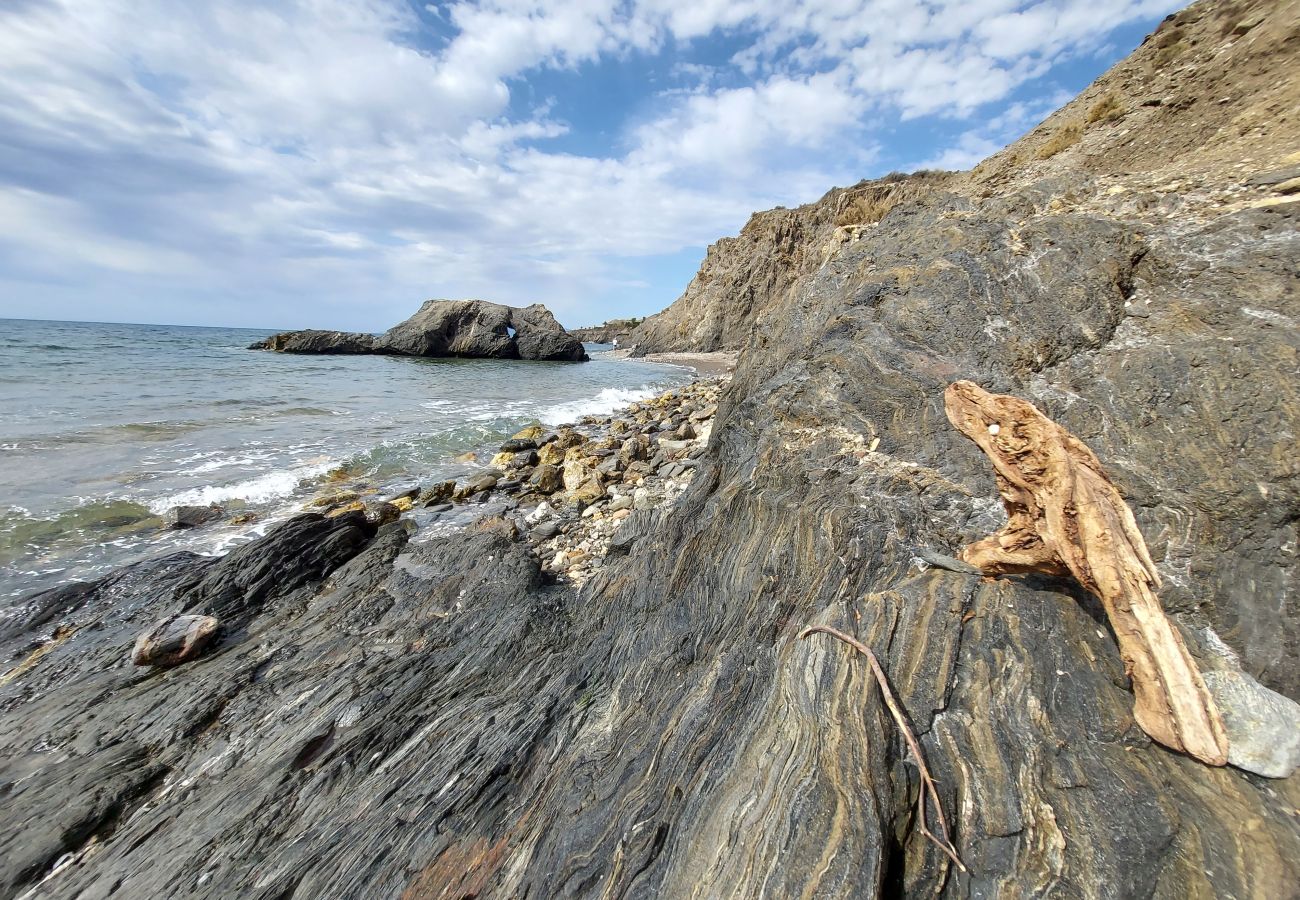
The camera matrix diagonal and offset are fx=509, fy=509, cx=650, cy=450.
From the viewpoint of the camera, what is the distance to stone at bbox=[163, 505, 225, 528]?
8466 millimetres

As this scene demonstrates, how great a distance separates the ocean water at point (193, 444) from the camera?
26.3 feet

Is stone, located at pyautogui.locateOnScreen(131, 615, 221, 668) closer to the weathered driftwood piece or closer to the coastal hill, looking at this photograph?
the coastal hill

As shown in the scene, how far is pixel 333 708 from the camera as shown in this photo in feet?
13.5

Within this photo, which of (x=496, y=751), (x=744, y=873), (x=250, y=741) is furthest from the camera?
(x=250, y=741)

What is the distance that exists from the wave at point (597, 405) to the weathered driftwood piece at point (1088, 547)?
1657 centimetres

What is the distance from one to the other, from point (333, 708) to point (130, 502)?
8.58 m

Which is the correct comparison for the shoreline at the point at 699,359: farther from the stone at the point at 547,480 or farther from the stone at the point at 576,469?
the stone at the point at 547,480

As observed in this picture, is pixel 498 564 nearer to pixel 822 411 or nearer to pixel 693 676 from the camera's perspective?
pixel 693 676

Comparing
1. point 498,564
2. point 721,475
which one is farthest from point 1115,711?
point 498,564

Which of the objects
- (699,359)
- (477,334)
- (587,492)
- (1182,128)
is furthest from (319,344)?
(1182,128)

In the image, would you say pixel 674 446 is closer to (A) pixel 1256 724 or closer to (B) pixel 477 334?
(A) pixel 1256 724

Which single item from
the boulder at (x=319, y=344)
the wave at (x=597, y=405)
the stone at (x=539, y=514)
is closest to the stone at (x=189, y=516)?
the stone at (x=539, y=514)

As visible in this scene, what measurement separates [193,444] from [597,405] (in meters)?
13.6

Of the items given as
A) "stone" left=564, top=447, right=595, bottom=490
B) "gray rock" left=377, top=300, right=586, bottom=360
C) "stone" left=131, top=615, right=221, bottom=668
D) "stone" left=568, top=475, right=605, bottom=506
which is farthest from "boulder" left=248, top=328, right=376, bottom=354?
"stone" left=131, top=615, right=221, bottom=668
